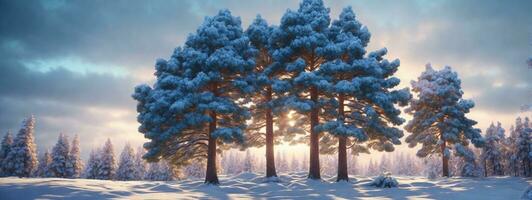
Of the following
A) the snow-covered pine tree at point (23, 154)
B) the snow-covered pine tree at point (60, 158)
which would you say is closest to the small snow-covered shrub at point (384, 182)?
the snow-covered pine tree at point (23, 154)

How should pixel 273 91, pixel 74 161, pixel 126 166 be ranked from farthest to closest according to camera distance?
pixel 126 166 → pixel 74 161 → pixel 273 91

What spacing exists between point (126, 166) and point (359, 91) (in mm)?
60964

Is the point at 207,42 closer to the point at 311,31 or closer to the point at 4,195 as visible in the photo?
the point at 311,31

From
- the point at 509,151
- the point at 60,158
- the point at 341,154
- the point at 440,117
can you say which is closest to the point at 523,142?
the point at 509,151

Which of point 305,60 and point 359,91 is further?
point 305,60

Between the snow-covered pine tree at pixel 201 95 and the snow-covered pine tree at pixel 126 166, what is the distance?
53203mm

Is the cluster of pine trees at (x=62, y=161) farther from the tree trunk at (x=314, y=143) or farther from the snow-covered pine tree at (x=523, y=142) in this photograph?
the snow-covered pine tree at (x=523, y=142)

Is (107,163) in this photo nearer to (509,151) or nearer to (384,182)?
(384,182)

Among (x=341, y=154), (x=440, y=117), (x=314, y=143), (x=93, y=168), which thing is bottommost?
(x=93, y=168)

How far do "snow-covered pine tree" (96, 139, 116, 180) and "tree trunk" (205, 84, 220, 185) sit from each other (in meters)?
53.4

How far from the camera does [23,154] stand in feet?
201

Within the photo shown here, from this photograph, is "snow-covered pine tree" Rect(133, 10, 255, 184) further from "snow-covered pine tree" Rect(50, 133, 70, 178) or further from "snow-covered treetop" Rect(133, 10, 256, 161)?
"snow-covered pine tree" Rect(50, 133, 70, 178)

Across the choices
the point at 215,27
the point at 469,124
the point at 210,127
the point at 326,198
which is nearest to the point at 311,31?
the point at 215,27

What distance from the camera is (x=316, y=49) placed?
25.2 m
